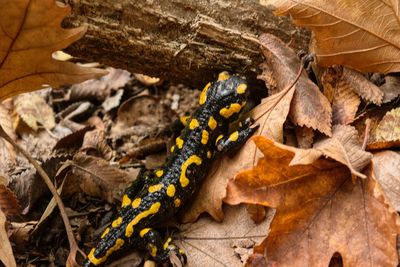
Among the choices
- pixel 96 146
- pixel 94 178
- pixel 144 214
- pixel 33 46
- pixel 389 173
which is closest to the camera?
pixel 389 173

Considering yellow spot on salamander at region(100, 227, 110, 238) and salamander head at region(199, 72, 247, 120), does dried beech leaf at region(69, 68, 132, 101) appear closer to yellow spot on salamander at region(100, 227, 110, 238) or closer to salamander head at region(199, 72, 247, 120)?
salamander head at region(199, 72, 247, 120)

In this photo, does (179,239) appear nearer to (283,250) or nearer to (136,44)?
(283,250)

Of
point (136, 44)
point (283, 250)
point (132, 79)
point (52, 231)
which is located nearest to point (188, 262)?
point (283, 250)

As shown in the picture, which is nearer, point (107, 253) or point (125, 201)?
point (107, 253)

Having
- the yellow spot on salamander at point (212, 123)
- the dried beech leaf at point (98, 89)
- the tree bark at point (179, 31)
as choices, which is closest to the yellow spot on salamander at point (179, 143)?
the yellow spot on salamander at point (212, 123)

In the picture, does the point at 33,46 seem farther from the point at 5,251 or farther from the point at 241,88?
the point at 241,88

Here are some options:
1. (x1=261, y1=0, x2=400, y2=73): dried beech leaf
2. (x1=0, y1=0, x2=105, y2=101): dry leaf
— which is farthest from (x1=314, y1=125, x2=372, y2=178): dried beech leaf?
(x1=0, y1=0, x2=105, y2=101): dry leaf

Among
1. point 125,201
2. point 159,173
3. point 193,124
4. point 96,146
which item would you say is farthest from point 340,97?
point 96,146
